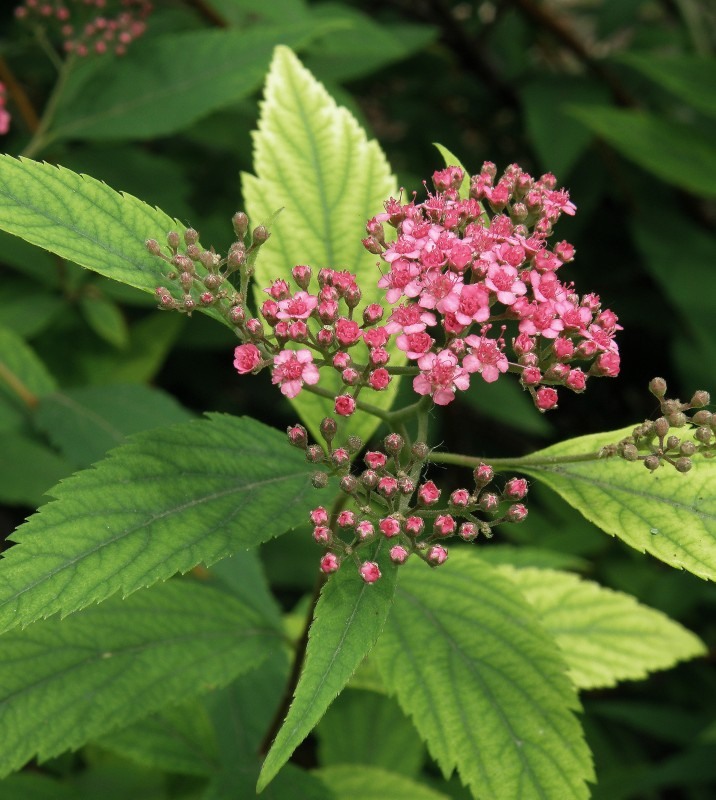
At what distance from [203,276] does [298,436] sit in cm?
37

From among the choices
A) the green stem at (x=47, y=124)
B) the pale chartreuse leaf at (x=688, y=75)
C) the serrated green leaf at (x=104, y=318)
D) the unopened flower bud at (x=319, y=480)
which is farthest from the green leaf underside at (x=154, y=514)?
the pale chartreuse leaf at (x=688, y=75)

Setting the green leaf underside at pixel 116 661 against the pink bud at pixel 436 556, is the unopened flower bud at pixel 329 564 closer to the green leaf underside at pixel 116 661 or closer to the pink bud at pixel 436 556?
the pink bud at pixel 436 556

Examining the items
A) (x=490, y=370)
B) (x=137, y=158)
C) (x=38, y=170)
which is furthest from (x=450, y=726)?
(x=137, y=158)

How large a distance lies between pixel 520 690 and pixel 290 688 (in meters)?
0.57

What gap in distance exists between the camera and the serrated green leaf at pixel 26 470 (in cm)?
292

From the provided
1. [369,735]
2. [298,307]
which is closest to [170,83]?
[298,307]

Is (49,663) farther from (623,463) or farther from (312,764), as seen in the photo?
(312,764)

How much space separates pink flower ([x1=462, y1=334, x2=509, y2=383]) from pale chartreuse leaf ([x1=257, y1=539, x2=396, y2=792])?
369 mm

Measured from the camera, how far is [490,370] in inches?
66.1

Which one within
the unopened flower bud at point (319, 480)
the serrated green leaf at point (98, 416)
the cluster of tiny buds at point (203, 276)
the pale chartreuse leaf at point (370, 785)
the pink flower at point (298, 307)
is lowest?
the pale chartreuse leaf at point (370, 785)

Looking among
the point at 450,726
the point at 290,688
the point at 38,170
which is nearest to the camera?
the point at 38,170

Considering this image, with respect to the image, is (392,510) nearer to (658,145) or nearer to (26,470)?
(26,470)

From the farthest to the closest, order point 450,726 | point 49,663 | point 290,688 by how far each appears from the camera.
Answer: point 290,688, point 49,663, point 450,726

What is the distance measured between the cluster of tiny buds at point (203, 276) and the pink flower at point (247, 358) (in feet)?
0.12
